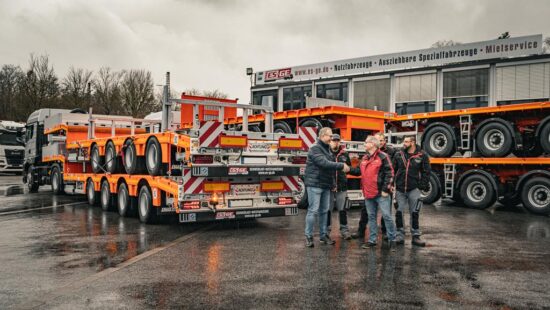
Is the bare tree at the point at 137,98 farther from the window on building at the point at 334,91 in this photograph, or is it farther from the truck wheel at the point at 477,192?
the truck wheel at the point at 477,192

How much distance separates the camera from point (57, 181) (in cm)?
1653

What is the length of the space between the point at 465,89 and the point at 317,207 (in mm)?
12384

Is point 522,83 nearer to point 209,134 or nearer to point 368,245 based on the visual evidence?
point 368,245

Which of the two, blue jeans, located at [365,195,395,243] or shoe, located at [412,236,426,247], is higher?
blue jeans, located at [365,195,395,243]

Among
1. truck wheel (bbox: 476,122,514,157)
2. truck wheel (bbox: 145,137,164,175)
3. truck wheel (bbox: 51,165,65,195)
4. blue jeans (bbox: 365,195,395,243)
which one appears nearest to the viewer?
blue jeans (bbox: 365,195,395,243)

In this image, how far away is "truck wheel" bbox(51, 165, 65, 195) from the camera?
16356 millimetres

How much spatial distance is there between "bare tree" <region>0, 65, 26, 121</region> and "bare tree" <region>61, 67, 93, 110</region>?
388cm

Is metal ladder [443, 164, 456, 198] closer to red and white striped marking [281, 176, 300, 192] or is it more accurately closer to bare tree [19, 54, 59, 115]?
red and white striped marking [281, 176, 300, 192]

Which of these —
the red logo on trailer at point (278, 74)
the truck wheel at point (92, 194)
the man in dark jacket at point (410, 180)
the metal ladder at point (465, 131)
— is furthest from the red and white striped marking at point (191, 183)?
the red logo on trailer at point (278, 74)

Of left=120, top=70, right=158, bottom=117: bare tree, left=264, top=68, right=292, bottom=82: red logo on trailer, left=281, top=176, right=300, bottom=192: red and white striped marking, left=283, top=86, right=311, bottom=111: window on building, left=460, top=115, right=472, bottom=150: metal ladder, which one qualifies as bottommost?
left=281, top=176, right=300, bottom=192: red and white striped marking

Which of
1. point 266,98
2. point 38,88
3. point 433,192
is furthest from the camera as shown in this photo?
point 38,88

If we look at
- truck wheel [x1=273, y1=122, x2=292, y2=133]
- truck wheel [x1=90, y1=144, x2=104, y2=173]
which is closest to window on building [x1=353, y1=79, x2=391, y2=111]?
truck wheel [x1=273, y1=122, x2=292, y2=133]

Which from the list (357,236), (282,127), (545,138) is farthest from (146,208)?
(545,138)

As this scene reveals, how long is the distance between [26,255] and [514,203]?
469 inches
